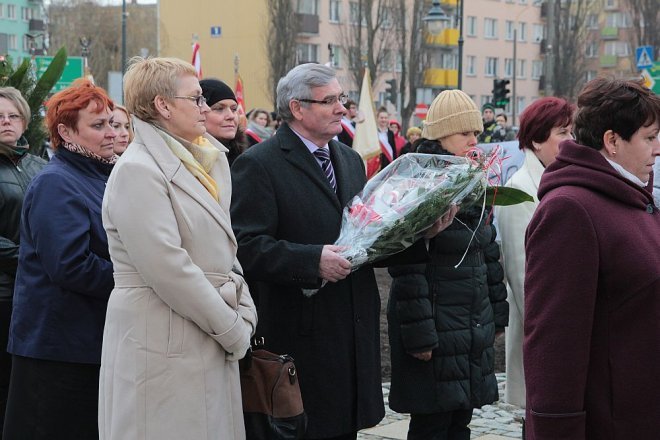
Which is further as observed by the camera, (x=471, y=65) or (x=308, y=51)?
(x=471, y=65)

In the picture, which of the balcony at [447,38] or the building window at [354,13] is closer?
the building window at [354,13]

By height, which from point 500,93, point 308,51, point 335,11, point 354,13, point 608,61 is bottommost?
point 500,93

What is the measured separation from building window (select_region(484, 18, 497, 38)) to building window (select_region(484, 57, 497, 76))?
1.82 meters

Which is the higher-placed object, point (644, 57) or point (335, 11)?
point (335, 11)

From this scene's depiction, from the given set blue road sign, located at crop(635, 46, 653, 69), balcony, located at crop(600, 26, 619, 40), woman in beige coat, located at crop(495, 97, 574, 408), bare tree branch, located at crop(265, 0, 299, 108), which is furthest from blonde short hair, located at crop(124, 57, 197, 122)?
balcony, located at crop(600, 26, 619, 40)

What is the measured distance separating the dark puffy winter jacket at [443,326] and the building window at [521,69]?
284ft

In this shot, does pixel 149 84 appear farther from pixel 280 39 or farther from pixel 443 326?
pixel 280 39

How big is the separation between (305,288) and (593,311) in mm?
1699

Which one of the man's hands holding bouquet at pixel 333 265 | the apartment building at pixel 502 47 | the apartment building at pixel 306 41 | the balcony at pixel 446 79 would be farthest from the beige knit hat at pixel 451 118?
the apartment building at pixel 502 47

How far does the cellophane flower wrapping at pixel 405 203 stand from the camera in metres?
4.93

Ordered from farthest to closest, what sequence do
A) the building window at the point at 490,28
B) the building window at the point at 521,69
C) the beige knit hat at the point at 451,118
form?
the building window at the point at 521,69 → the building window at the point at 490,28 → the beige knit hat at the point at 451,118

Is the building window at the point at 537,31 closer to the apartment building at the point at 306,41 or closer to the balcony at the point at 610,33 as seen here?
the apartment building at the point at 306,41

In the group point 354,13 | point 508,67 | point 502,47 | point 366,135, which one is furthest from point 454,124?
point 508,67

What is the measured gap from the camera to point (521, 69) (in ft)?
298
